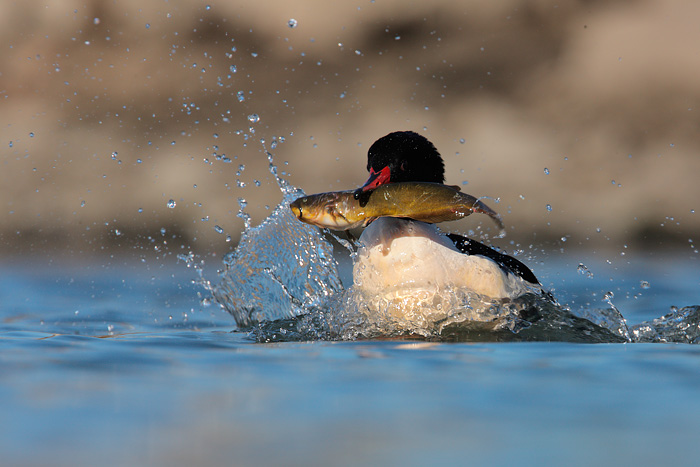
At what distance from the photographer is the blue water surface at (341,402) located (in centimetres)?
181

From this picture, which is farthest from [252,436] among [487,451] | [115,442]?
[487,451]

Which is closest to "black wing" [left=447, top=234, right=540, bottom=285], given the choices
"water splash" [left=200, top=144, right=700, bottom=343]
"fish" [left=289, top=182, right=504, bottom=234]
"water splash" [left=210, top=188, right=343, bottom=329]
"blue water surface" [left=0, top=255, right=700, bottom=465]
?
"water splash" [left=200, top=144, right=700, bottom=343]

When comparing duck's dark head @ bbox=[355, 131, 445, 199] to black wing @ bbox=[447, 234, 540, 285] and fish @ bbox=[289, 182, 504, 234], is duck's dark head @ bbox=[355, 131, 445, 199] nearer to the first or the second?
black wing @ bbox=[447, 234, 540, 285]

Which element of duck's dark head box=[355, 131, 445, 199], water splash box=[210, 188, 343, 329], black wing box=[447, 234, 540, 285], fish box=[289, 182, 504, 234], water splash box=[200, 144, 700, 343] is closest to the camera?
fish box=[289, 182, 504, 234]

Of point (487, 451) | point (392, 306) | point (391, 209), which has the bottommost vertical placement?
point (487, 451)

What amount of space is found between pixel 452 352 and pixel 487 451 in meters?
1.42

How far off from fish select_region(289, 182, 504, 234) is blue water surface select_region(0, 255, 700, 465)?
26.6 inches

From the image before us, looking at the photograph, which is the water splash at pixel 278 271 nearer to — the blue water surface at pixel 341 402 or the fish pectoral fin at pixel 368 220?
the fish pectoral fin at pixel 368 220

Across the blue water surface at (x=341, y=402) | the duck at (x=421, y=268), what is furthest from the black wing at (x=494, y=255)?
the blue water surface at (x=341, y=402)

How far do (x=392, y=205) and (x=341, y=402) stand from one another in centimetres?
174

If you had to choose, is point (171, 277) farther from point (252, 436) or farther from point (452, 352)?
point (252, 436)

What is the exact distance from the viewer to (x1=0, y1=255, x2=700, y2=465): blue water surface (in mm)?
1812

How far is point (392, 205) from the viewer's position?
3861 millimetres

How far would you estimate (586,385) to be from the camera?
250cm
